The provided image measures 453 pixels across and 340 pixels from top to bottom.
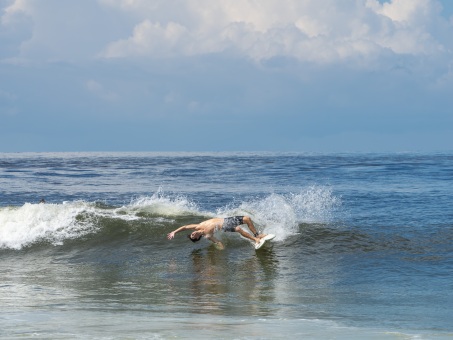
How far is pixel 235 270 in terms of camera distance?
16797 millimetres

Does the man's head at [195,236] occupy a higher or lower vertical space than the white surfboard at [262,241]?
higher

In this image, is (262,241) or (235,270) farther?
(262,241)

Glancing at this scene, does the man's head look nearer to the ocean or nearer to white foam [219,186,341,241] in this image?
the ocean

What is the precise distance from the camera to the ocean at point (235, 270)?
10.2 meters

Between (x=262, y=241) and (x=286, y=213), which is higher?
(x=286, y=213)

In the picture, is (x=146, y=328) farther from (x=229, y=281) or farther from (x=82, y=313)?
(x=229, y=281)

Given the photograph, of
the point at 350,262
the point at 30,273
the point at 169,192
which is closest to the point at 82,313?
the point at 30,273

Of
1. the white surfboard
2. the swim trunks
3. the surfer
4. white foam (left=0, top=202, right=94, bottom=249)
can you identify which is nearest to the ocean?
white foam (left=0, top=202, right=94, bottom=249)

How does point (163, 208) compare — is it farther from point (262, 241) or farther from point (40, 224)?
point (262, 241)

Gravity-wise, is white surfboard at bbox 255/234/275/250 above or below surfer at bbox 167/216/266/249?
below

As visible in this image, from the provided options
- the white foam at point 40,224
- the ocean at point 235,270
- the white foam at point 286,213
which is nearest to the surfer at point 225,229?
the ocean at point 235,270

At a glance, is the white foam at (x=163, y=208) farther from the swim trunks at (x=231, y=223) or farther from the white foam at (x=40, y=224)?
the swim trunks at (x=231, y=223)

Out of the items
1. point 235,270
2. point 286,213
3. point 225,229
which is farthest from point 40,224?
point 235,270

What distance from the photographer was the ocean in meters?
10.2
